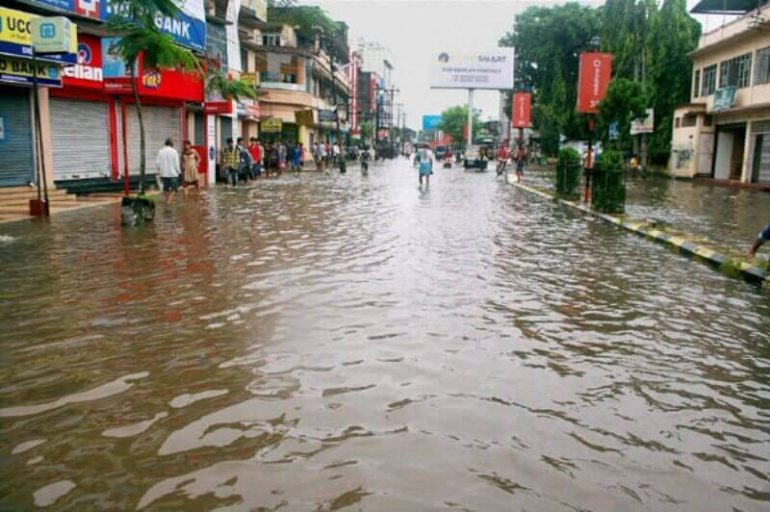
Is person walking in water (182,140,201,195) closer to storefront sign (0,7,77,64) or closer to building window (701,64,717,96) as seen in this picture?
storefront sign (0,7,77,64)

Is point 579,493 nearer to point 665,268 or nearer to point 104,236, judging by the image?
point 665,268

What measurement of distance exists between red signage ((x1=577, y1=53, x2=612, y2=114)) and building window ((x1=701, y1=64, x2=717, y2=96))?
19.4 m

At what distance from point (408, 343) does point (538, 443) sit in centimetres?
218

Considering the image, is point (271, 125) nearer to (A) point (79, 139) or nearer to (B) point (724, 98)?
(A) point (79, 139)

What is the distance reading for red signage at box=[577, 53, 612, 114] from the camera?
23.1 metres

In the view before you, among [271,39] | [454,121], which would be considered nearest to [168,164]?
[271,39]

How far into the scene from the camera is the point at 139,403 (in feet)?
16.0

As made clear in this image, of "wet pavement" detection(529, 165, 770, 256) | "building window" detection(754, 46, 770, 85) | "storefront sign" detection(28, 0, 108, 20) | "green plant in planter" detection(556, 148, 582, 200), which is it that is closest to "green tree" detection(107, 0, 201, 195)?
"storefront sign" detection(28, 0, 108, 20)

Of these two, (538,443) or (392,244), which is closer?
(538,443)

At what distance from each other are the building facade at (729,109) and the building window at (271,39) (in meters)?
27.7

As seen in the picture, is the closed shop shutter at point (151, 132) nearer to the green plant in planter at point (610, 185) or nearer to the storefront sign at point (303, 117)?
the green plant in planter at point (610, 185)

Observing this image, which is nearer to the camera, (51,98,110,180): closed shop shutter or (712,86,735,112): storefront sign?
(51,98,110,180): closed shop shutter

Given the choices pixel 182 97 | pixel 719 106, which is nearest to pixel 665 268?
pixel 182 97

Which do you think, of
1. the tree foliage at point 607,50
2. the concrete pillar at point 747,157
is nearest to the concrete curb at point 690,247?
the concrete pillar at point 747,157
